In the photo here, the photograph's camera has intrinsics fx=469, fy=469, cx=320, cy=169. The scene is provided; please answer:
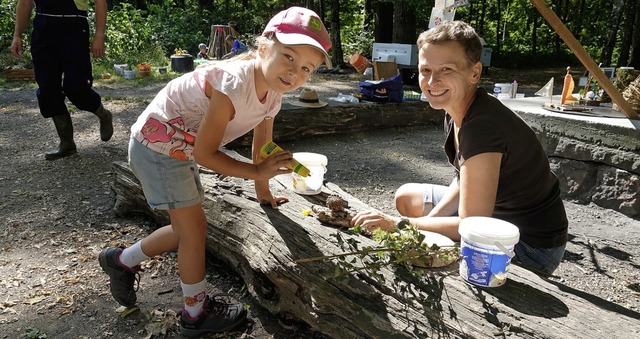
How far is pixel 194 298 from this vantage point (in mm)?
2164

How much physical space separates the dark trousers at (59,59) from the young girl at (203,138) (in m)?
2.48


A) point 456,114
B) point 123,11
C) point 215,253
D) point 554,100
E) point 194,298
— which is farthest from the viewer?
point 123,11

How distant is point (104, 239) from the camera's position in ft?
10.3

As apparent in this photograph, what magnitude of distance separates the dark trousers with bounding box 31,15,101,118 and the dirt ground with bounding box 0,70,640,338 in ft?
Result: 2.20

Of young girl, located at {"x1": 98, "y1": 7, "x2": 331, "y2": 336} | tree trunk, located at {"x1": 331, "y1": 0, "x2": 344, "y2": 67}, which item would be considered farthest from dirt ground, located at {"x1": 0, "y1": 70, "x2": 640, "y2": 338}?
tree trunk, located at {"x1": 331, "y1": 0, "x2": 344, "y2": 67}

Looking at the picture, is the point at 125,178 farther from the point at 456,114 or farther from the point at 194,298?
the point at 456,114

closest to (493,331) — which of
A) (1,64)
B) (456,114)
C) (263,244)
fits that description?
(456,114)

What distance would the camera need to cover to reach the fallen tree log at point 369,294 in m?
1.46

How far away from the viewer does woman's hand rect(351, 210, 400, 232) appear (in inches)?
76.0

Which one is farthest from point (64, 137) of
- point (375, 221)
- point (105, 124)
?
point (375, 221)

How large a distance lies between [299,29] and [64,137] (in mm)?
3634

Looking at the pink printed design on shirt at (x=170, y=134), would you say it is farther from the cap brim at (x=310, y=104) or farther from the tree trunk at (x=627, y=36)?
the tree trunk at (x=627, y=36)

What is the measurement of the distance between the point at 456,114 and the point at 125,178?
2.40m

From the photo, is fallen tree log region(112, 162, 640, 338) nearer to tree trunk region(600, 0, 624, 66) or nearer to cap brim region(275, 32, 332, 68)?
cap brim region(275, 32, 332, 68)
